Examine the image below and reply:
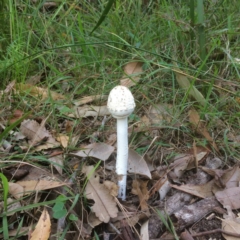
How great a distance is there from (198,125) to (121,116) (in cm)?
74

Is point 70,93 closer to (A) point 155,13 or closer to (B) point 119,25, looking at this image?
(B) point 119,25

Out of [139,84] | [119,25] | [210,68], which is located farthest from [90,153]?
[119,25]

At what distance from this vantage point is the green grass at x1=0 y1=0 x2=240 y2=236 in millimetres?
2211

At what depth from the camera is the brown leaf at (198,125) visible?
6.98 feet

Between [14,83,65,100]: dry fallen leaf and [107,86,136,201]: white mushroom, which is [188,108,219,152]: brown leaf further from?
[14,83,65,100]: dry fallen leaf

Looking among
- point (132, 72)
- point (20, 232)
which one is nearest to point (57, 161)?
point (20, 232)

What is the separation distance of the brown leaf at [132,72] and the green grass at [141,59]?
4 cm

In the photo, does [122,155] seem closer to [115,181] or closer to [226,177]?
[115,181]

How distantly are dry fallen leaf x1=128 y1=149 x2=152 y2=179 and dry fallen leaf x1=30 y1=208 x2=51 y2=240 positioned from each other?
51 centimetres

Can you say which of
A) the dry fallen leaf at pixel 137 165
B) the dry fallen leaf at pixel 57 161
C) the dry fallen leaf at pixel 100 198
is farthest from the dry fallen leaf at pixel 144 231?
the dry fallen leaf at pixel 57 161

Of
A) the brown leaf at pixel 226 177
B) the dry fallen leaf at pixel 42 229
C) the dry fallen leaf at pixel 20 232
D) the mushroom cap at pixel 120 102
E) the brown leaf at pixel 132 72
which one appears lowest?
the dry fallen leaf at pixel 20 232

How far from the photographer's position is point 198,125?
7.14 feet

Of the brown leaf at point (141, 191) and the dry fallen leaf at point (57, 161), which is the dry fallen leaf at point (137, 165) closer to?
the brown leaf at point (141, 191)

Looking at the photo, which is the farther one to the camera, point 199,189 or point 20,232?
point 199,189
